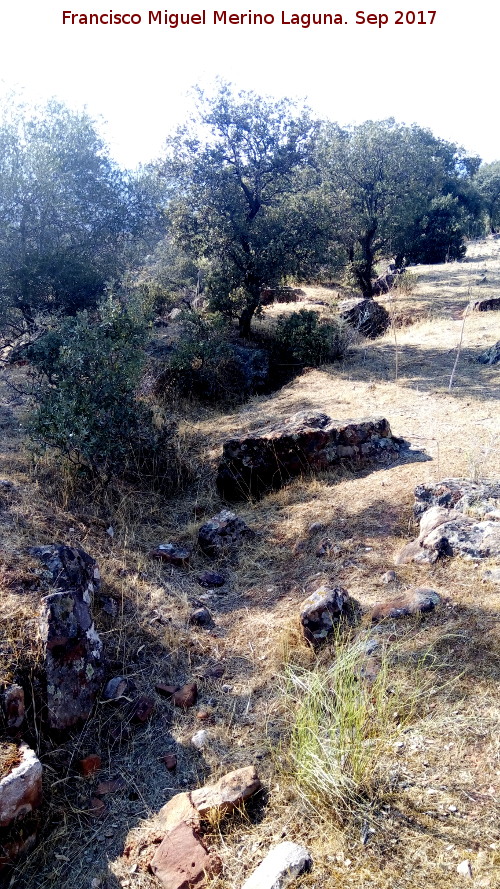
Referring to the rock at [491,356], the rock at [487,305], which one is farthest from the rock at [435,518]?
the rock at [487,305]

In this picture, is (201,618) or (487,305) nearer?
(201,618)

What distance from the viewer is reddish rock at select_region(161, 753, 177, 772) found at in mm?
2920

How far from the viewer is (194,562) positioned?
15.9ft

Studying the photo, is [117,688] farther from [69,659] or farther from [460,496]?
[460,496]

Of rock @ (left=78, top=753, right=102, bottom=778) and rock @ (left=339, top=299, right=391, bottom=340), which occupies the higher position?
rock @ (left=339, top=299, right=391, bottom=340)

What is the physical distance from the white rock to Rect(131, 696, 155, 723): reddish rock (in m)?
1.73

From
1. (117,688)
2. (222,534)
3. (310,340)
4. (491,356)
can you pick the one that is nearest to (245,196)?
(310,340)

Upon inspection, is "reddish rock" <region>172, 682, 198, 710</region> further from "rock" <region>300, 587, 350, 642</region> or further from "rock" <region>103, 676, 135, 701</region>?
"rock" <region>300, 587, 350, 642</region>

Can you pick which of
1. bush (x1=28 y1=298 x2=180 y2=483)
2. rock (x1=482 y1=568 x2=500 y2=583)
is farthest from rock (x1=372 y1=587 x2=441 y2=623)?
bush (x1=28 y1=298 x2=180 y2=483)

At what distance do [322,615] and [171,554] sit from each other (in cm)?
168

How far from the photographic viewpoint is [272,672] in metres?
3.41

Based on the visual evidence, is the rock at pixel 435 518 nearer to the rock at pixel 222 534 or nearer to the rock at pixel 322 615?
the rock at pixel 322 615

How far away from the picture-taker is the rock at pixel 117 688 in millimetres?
3297

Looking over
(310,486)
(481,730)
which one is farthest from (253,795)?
(310,486)
